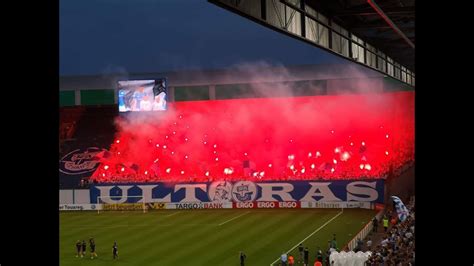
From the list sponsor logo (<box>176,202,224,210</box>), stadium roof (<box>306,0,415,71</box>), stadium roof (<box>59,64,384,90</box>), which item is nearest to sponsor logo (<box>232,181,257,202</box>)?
sponsor logo (<box>176,202,224,210</box>)

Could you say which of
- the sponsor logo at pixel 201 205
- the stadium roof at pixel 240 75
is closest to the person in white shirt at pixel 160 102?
the stadium roof at pixel 240 75

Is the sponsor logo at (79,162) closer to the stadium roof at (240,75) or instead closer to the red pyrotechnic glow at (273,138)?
the red pyrotechnic glow at (273,138)

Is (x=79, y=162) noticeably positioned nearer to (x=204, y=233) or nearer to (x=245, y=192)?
(x=245, y=192)

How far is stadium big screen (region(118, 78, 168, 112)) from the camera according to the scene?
5388 centimetres

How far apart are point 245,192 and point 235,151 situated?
725cm

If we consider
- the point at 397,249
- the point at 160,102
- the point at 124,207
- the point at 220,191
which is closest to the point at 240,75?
the point at 160,102

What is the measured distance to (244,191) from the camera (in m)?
48.5

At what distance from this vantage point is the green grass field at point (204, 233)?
94.5ft

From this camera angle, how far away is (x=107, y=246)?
107ft

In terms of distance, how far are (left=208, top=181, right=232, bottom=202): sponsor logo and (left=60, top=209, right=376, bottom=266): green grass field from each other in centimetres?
226
